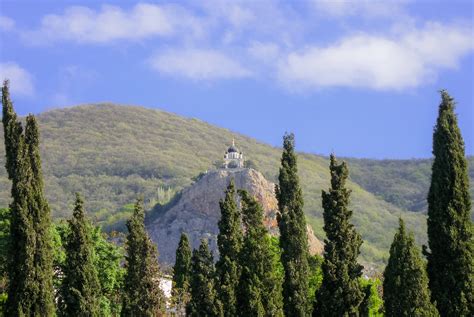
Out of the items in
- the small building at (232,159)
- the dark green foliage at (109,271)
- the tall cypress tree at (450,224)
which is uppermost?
the small building at (232,159)

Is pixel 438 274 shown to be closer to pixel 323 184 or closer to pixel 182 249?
pixel 182 249

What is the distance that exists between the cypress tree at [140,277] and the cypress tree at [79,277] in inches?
69.7

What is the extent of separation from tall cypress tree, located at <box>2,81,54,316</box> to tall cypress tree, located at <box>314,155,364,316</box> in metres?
11.9

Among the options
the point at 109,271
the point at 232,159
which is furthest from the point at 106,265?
the point at 232,159

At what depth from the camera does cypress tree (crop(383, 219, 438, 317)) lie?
3747 centimetres

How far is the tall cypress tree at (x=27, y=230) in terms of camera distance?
1451 inches

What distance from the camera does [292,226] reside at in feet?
172

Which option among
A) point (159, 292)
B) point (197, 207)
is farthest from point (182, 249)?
point (197, 207)

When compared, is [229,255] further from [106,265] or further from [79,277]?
[106,265]

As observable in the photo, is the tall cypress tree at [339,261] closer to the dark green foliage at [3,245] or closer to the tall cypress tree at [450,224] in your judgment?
the tall cypress tree at [450,224]

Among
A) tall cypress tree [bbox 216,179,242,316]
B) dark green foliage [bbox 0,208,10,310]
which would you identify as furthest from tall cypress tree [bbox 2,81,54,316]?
dark green foliage [bbox 0,208,10,310]

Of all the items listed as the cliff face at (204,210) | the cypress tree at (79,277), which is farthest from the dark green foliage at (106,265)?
the cliff face at (204,210)

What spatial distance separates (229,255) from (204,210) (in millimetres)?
76482

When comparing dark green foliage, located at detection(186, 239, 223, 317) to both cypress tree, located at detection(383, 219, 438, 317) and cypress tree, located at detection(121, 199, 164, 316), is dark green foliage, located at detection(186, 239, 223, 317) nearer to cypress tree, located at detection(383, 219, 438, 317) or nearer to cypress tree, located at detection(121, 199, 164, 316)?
cypress tree, located at detection(121, 199, 164, 316)
